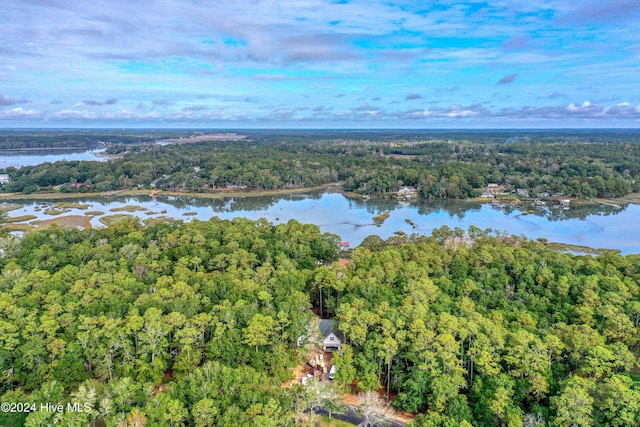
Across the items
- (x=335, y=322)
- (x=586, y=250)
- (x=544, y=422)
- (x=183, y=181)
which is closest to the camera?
(x=544, y=422)

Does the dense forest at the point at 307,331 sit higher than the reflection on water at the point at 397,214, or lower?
higher

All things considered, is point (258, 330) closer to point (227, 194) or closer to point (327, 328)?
point (327, 328)

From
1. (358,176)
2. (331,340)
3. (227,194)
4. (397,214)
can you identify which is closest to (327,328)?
(331,340)

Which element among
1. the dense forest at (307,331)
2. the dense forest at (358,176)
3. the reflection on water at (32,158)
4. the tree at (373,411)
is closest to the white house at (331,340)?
the dense forest at (307,331)

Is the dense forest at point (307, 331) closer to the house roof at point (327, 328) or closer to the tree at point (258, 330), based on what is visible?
the tree at point (258, 330)

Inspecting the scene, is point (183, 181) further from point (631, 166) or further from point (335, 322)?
point (631, 166)

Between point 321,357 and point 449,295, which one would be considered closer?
point 321,357

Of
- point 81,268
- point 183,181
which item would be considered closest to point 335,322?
point 81,268
